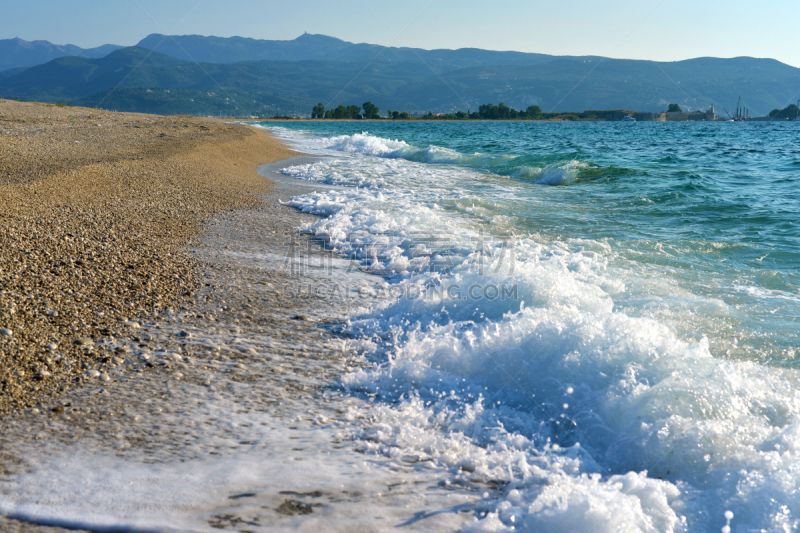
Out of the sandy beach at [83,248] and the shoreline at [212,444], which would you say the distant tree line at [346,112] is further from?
the shoreline at [212,444]

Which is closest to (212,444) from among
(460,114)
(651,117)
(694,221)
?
(694,221)

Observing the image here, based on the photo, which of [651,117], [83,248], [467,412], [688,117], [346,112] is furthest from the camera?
[346,112]

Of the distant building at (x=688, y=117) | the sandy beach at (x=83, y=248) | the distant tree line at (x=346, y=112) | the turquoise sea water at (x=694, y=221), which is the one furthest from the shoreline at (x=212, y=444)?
the distant building at (x=688, y=117)

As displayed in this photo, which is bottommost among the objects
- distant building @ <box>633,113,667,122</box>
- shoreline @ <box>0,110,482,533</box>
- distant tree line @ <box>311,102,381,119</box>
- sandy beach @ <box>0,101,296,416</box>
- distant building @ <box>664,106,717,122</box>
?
shoreline @ <box>0,110,482,533</box>

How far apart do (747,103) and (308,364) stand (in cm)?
24956

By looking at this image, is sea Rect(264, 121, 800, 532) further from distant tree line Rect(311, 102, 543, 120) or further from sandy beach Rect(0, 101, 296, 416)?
distant tree line Rect(311, 102, 543, 120)

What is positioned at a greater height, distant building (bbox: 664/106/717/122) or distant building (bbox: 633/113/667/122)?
distant building (bbox: 664/106/717/122)

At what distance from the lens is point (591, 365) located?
316cm

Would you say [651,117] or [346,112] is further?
[346,112]

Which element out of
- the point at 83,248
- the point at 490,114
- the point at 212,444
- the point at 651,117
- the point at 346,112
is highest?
the point at 651,117

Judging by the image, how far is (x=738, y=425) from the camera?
259cm

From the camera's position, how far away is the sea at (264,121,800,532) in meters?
2.19

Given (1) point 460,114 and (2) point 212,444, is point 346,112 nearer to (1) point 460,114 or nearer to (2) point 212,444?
(1) point 460,114

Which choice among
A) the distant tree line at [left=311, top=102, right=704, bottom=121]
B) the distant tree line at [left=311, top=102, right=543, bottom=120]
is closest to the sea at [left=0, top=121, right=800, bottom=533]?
the distant tree line at [left=311, top=102, right=543, bottom=120]
